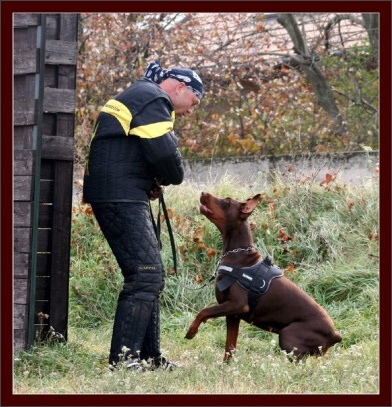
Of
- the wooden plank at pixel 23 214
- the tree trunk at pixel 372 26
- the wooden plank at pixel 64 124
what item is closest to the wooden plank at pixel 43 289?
A: the wooden plank at pixel 23 214

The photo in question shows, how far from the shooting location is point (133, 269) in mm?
6035

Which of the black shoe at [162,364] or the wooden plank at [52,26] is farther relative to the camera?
the wooden plank at [52,26]

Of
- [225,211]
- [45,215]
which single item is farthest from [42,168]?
[225,211]

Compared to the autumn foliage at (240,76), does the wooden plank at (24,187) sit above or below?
below

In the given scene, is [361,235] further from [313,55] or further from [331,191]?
[313,55]

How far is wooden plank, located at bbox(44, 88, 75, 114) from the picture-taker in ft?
22.1

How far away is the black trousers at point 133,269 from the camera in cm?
603

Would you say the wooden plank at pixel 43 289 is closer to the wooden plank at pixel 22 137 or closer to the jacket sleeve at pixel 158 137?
the wooden plank at pixel 22 137

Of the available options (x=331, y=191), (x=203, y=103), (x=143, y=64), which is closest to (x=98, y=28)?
(x=143, y=64)

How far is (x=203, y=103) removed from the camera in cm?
1515

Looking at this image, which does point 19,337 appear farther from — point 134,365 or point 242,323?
point 242,323

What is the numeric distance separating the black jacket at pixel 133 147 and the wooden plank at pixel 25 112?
19.0 inches

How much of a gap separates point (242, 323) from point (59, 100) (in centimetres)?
268

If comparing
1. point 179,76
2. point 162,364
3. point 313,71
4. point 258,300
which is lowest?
point 162,364
